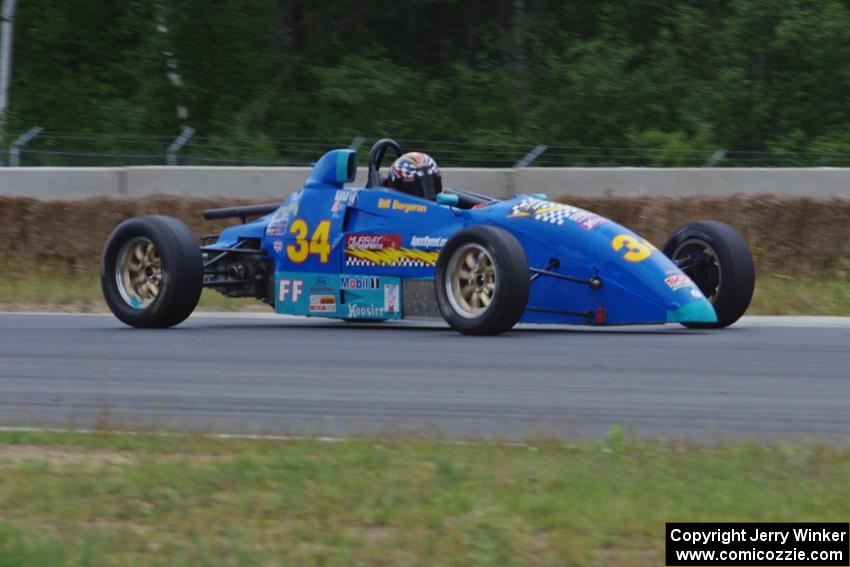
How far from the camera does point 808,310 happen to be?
42.8ft

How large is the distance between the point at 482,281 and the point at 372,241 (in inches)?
45.6

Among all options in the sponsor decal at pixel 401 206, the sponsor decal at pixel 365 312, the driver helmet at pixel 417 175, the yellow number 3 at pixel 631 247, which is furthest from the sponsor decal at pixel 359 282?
the yellow number 3 at pixel 631 247

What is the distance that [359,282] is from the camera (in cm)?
1088

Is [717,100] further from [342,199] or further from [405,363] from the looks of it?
[405,363]

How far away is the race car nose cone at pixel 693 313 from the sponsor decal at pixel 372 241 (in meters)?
2.10


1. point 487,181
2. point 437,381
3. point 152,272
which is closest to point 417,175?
point 152,272

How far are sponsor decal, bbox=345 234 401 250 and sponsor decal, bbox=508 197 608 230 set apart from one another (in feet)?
2.99

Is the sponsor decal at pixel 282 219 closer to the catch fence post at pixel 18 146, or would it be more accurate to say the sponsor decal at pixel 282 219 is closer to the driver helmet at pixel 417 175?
the driver helmet at pixel 417 175

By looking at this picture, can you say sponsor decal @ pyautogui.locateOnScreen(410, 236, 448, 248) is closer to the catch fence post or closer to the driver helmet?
the driver helmet

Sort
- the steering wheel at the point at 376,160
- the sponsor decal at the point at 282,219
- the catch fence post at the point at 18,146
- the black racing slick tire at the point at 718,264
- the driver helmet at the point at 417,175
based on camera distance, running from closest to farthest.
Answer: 1. the black racing slick tire at the point at 718,264
2. the driver helmet at the point at 417,175
3. the steering wheel at the point at 376,160
4. the sponsor decal at the point at 282,219
5. the catch fence post at the point at 18,146

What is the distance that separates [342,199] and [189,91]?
1726 cm

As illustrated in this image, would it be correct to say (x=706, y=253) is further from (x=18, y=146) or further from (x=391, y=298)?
(x=18, y=146)

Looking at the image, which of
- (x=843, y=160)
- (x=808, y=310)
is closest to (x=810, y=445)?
(x=808, y=310)

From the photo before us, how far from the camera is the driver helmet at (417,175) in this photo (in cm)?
1093
